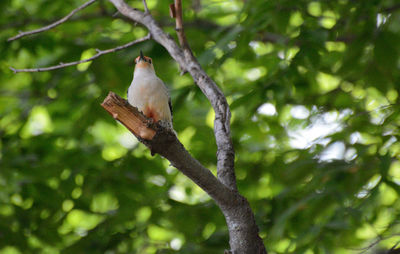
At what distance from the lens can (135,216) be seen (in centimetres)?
541

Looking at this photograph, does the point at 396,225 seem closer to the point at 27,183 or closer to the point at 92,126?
the point at 92,126

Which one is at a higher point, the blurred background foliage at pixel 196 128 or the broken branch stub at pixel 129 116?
the blurred background foliage at pixel 196 128

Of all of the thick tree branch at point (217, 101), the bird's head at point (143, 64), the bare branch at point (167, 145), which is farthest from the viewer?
the bird's head at point (143, 64)

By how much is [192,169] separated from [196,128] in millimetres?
3415

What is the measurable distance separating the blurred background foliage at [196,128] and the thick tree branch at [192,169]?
4.96 ft

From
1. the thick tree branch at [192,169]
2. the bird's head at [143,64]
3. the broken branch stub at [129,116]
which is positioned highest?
the bird's head at [143,64]

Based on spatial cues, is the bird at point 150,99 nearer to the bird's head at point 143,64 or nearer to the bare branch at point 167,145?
the bird's head at point 143,64

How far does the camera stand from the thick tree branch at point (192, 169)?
2.21m

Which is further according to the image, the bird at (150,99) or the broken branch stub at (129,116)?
the bird at (150,99)

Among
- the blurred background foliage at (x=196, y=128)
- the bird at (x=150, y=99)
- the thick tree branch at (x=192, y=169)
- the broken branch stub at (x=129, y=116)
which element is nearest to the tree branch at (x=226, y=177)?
the thick tree branch at (x=192, y=169)

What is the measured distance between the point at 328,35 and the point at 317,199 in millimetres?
1626

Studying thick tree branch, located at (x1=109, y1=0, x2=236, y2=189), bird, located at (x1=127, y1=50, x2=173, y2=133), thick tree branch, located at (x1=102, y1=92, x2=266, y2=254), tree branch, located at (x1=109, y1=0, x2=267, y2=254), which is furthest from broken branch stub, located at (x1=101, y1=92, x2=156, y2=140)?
bird, located at (x1=127, y1=50, x2=173, y2=133)

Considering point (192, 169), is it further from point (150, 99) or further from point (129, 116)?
point (150, 99)

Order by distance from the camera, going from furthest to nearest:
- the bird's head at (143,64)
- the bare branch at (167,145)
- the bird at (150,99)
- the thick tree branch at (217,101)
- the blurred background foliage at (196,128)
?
the bird's head at (143,64) → the blurred background foliage at (196,128) → the bird at (150,99) → the thick tree branch at (217,101) → the bare branch at (167,145)
